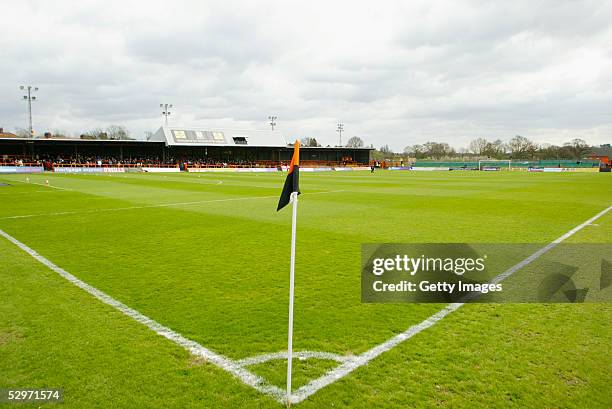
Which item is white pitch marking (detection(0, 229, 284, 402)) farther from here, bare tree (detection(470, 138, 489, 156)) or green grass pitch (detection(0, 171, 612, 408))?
bare tree (detection(470, 138, 489, 156))

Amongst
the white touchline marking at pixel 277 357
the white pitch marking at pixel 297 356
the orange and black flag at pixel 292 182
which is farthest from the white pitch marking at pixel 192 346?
the orange and black flag at pixel 292 182

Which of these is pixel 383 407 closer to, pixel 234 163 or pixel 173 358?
pixel 173 358

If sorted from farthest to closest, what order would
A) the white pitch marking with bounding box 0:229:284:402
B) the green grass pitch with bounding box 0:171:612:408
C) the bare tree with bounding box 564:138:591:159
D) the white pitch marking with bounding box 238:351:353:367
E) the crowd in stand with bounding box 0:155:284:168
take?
the bare tree with bounding box 564:138:591:159 < the crowd in stand with bounding box 0:155:284:168 < the white pitch marking with bounding box 238:351:353:367 < the white pitch marking with bounding box 0:229:284:402 < the green grass pitch with bounding box 0:171:612:408

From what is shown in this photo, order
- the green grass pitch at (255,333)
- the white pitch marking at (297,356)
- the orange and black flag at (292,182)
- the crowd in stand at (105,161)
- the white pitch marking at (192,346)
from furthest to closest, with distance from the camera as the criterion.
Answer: the crowd in stand at (105,161) < the white pitch marking at (297,356) < the orange and black flag at (292,182) < the white pitch marking at (192,346) < the green grass pitch at (255,333)

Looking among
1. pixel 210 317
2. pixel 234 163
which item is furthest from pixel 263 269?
pixel 234 163

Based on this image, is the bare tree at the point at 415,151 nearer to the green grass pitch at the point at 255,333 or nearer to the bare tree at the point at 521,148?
the bare tree at the point at 521,148

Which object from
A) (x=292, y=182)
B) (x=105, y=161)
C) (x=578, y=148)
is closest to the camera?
(x=292, y=182)

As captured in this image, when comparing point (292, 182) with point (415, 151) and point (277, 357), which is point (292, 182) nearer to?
point (277, 357)

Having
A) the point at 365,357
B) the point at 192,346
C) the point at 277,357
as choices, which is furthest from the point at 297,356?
the point at 192,346

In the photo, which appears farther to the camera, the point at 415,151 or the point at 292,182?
the point at 415,151

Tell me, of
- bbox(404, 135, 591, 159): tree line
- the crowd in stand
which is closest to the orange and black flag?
the crowd in stand

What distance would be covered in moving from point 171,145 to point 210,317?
232 feet

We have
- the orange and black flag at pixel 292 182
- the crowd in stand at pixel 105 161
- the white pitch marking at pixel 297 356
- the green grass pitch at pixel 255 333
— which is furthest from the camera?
the crowd in stand at pixel 105 161

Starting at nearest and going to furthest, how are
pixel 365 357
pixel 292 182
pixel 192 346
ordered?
pixel 292 182, pixel 365 357, pixel 192 346
